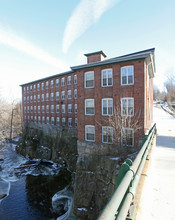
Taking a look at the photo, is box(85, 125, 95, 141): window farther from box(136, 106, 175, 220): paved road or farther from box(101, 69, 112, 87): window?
box(136, 106, 175, 220): paved road

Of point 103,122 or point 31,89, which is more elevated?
point 31,89

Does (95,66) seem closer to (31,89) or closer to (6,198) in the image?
(6,198)

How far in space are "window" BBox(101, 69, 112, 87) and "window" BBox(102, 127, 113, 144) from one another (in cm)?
491

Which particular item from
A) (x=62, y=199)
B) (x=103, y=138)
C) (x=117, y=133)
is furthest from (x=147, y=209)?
(x=62, y=199)

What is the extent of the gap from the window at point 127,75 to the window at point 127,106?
175 cm

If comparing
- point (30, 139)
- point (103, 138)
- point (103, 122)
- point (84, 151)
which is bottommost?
point (30, 139)

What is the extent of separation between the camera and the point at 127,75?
13648 millimetres

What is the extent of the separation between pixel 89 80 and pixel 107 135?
22.4 feet

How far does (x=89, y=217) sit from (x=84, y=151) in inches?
243

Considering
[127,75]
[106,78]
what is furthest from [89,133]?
[127,75]

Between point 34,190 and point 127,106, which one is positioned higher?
point 127,106

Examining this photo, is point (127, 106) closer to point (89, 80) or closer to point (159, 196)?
point (89, 80)

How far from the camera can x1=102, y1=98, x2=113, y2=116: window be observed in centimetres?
1445

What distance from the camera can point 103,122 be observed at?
1466 centimetres
